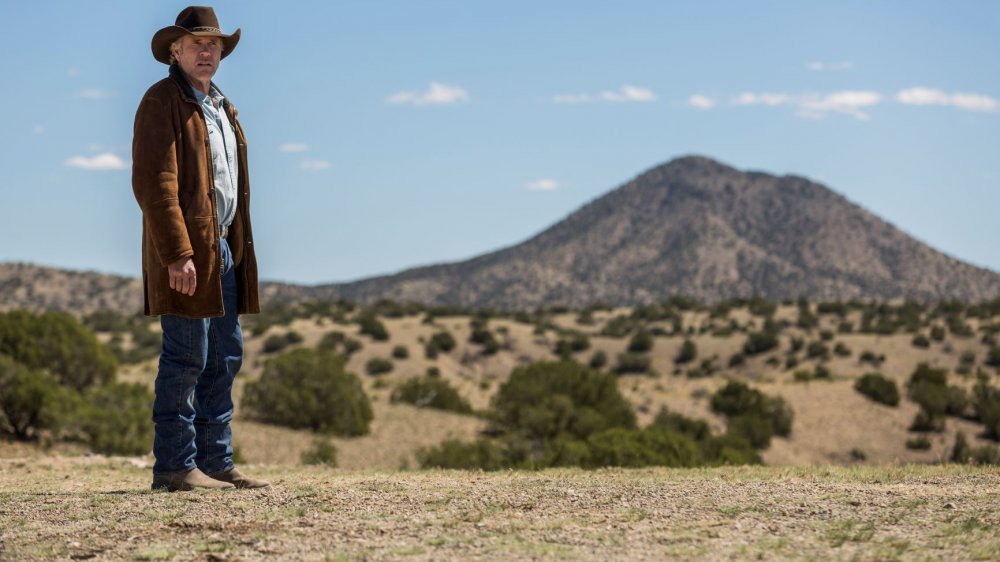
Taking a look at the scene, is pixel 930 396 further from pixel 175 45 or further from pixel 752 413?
pixel 175 45

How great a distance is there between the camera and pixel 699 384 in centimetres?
4966

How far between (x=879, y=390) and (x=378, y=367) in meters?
22.0

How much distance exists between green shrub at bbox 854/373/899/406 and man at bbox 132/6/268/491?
1487 inches

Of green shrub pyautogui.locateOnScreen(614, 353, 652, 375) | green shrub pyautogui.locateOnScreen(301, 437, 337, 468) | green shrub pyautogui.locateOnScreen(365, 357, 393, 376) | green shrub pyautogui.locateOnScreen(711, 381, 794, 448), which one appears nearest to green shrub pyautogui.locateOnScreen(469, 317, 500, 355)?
green shrub pyautogui.locateOnScreen(614, 353, 652, 375)

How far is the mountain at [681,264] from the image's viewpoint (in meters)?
102

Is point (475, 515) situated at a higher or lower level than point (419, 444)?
higher

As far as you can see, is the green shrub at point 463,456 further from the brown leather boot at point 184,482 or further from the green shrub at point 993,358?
the green shrub at point 993,358

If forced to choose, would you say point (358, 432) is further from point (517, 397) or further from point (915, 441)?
point (915, 441)

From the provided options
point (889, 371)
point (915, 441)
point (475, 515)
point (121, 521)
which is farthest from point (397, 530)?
point (889, 371)

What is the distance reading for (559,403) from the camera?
3275cm

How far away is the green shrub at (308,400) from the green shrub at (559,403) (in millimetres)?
4167

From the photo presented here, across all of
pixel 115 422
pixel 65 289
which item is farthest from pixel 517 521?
pixel 65 289

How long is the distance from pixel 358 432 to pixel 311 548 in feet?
89.9

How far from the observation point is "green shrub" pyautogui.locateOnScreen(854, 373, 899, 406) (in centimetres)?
4244
